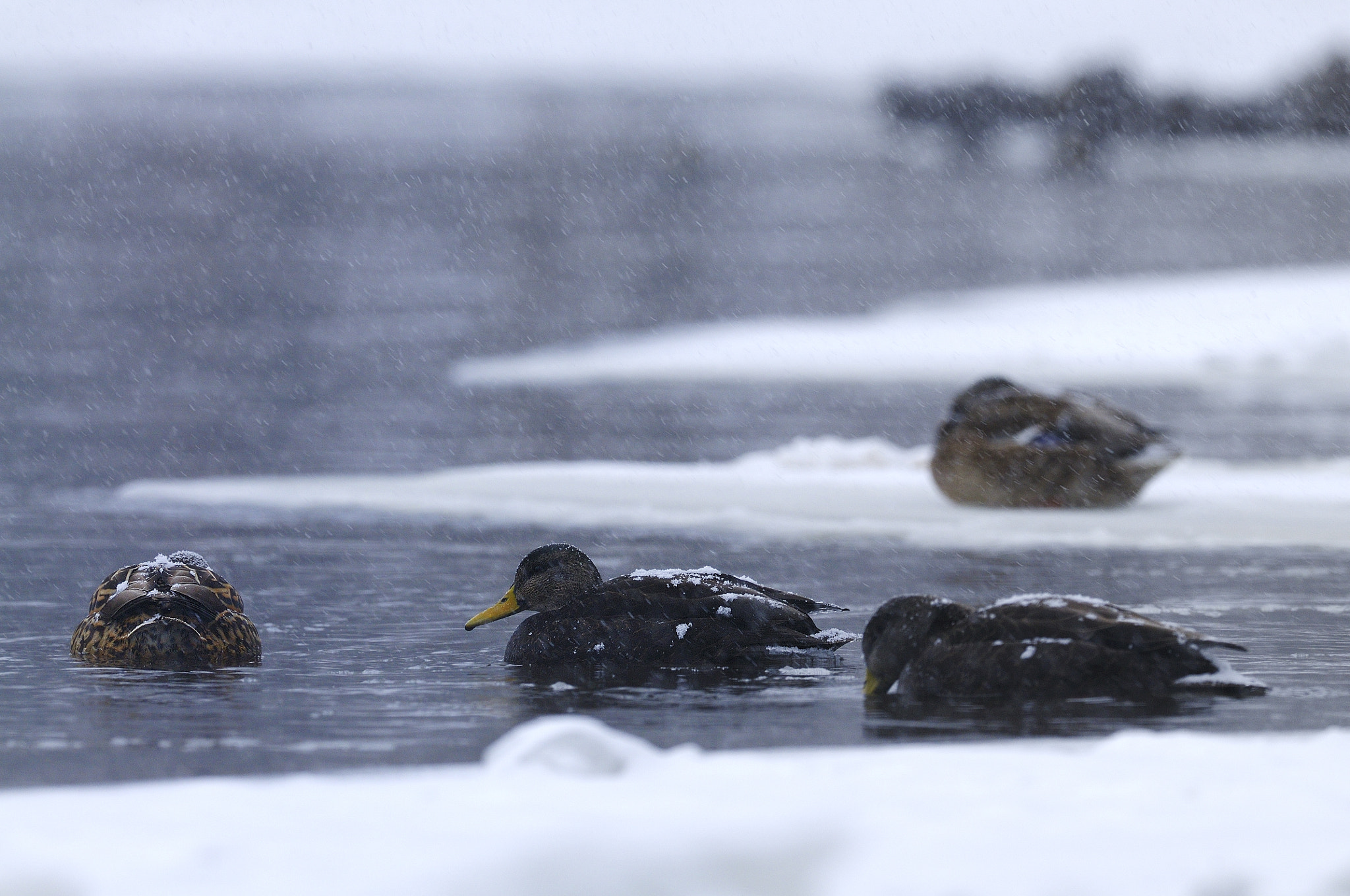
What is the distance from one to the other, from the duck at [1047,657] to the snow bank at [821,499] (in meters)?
4.30

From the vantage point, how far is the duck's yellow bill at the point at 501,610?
7.34 metres

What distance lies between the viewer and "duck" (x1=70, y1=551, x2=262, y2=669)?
6871 mm

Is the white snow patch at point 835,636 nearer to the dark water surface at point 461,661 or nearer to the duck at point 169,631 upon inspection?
the dark water surface at point 461,661

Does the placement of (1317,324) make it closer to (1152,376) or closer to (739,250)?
(1152,376)

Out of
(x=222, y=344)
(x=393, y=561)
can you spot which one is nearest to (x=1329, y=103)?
(x=222, y=344)

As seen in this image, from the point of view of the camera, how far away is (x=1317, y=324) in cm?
3394

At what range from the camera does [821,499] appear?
1283 centimetres

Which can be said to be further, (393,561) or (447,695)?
(393,561)

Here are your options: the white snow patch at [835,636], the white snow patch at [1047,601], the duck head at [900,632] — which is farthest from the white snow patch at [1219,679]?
the white snow patch at [835,636]

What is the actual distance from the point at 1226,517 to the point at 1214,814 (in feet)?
24.9

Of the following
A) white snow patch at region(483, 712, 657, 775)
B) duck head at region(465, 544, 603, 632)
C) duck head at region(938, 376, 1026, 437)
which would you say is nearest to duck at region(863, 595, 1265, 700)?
duck head at region(465, 544, 603, 632)

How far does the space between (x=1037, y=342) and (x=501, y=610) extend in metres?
29.3

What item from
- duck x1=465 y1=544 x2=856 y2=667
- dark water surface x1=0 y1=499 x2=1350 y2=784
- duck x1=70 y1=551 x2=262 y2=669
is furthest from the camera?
duck x1=70 y1=551 x2=262 y2=669

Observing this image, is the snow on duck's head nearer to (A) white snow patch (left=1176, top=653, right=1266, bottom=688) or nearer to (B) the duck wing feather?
(B) the duck wing feather
